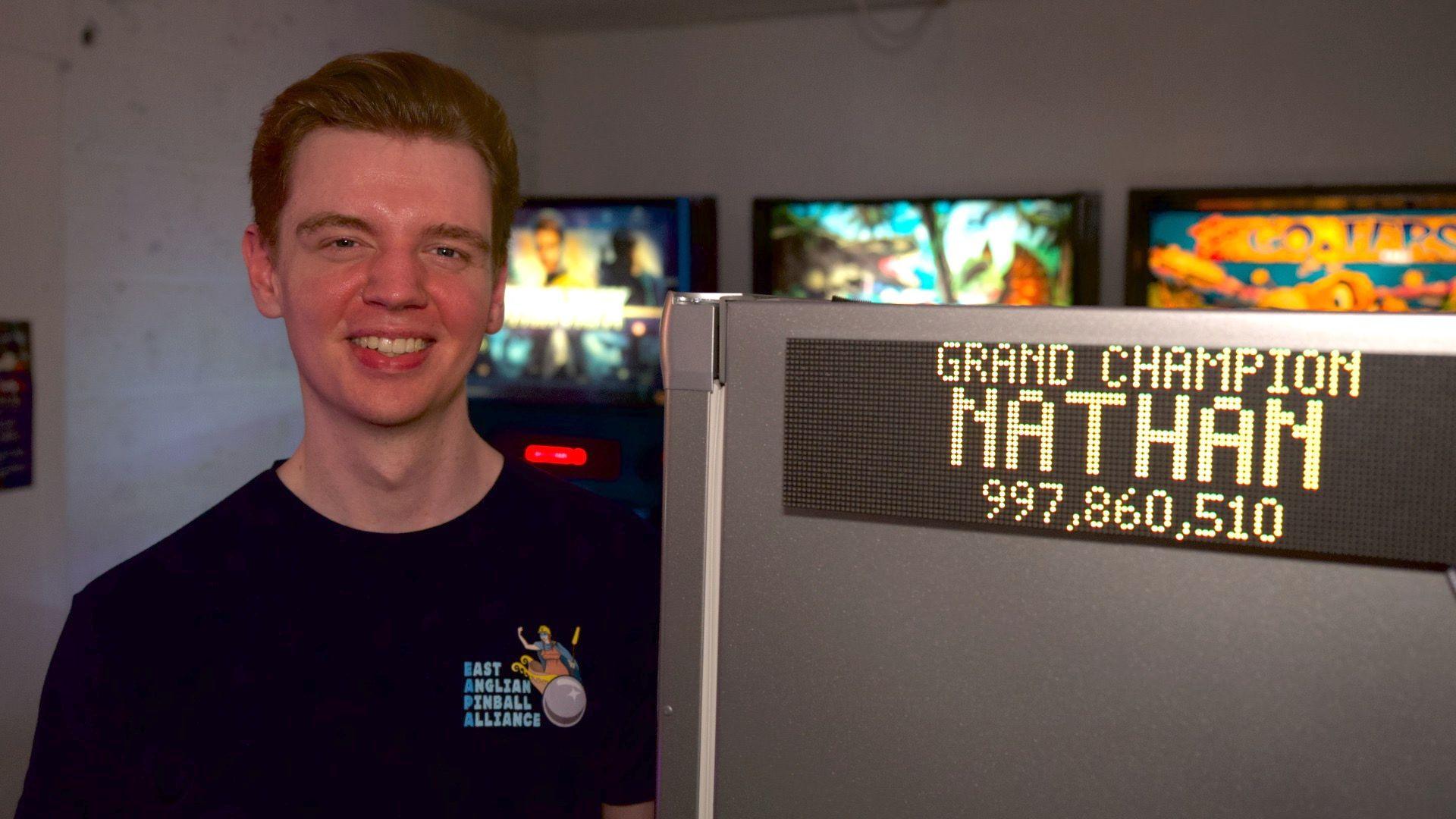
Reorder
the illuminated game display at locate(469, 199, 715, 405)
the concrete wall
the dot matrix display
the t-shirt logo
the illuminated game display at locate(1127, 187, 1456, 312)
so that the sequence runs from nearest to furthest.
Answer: the dot matrix display, the t-shirt logo, the concrete wall, the illuminated game display at locate(1127, 187, 1456, 312), the illuminated game display at locate(469, 199, 715, 405)

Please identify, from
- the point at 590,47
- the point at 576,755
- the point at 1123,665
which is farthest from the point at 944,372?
the point at 590,47

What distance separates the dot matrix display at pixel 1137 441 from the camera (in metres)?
0.78

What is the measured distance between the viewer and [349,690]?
129 cm

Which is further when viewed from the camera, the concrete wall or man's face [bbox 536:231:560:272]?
man's face [bbox 536:231:560:272]

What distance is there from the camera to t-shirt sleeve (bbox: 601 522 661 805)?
1355mm

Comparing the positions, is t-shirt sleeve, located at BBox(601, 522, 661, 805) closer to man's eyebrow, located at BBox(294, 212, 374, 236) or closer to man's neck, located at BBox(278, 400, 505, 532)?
man's neck, located at BBox(278, 400, 505, 532)

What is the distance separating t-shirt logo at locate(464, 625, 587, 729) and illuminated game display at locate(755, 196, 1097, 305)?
229cm

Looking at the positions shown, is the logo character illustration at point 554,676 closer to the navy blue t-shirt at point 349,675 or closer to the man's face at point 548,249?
the navy blue t-shirt at point 349,675

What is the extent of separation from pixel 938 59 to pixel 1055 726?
380 cm

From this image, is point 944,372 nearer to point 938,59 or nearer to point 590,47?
point 938,59

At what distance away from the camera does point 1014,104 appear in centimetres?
421

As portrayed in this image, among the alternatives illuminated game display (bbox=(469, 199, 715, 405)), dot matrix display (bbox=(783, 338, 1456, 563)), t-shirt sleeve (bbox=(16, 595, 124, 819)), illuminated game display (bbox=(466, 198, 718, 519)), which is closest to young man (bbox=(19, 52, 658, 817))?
t-shirt sleeve (bbox=(16, 595, 124, 819))

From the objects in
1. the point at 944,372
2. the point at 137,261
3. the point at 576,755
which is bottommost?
the point at 576,755

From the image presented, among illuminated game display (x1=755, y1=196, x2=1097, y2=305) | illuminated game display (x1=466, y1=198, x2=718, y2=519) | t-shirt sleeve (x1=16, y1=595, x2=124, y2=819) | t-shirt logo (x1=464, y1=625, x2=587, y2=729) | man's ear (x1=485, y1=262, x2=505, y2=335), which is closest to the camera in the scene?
t-shirt sleeve (x1=16, y1=595, x2=124, y2=819)
